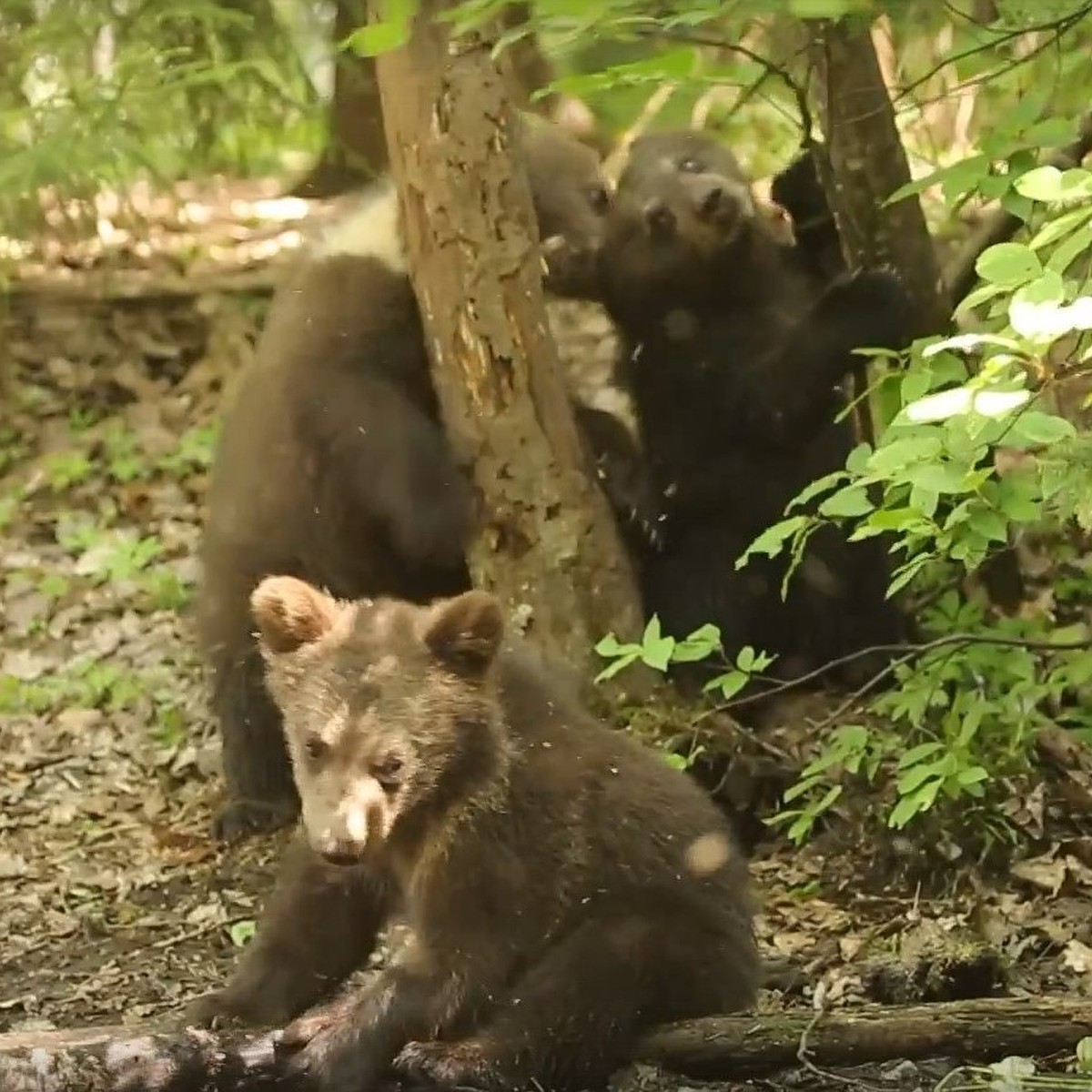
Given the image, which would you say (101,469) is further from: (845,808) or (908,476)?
(908,476)

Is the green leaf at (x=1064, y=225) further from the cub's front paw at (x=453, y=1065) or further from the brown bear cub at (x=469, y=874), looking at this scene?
the cub's front paw at (x=453, y=1065)

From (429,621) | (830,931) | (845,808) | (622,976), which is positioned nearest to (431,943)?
(622,976)

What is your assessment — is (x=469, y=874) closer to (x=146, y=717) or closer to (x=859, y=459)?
(x=859, y=459)

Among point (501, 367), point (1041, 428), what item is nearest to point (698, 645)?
point (501, 367)

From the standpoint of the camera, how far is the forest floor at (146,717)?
445 cm

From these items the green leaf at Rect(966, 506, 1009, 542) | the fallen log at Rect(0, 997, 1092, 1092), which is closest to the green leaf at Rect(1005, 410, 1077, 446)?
the green leaf at Rect(966, 506, 1009, 542)

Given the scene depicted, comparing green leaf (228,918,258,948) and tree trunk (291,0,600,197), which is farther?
tree trunk (291,0,600,197)

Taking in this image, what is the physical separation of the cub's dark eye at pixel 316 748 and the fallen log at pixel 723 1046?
0.63 m

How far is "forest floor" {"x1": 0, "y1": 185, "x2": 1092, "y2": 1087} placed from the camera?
14.6 feet

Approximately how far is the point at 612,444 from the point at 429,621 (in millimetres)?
2635

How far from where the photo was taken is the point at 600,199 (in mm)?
6410

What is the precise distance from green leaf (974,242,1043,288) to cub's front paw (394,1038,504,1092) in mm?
1829

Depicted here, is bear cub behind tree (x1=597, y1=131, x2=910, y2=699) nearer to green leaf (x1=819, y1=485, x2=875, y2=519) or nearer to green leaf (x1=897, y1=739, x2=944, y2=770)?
green leaf (x1=897, y1=739, x2=944, y2=770)

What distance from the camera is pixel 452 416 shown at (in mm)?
5336
